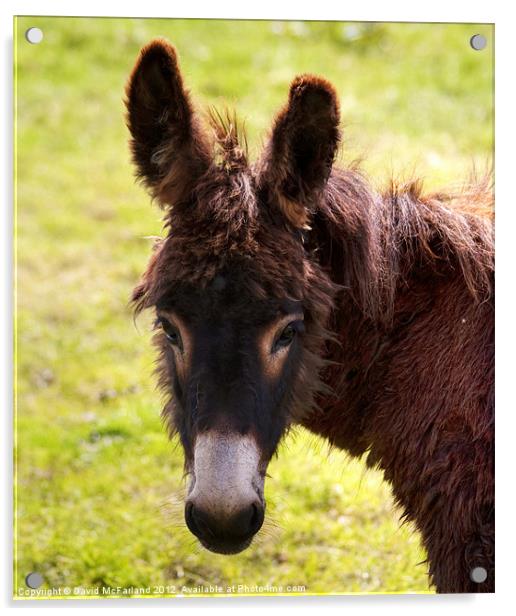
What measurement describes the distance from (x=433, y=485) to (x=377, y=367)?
44cm

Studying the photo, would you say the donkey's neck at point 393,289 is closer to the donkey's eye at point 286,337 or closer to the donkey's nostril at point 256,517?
the donkey's eye at point 286,337

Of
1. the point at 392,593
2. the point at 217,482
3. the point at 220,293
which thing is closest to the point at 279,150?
the point at 220,293

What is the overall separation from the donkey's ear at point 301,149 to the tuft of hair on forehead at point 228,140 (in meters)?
0.09

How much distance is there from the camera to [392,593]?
3170 mm

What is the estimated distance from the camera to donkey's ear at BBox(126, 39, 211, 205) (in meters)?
2.58

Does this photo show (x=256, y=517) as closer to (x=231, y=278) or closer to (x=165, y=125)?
(x=231, y=278)

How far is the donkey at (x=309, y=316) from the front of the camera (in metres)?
2.49

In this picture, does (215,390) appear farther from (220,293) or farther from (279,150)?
(279,150)

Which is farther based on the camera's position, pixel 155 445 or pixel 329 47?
pixel 329 47

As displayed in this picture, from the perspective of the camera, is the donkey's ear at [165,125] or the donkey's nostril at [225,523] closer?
the donkey's nostril at [225,523]

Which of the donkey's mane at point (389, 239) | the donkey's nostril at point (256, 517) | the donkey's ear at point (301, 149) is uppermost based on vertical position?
the donkey's ear at point (301, 149)
